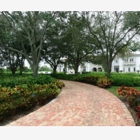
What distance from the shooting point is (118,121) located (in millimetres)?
4797

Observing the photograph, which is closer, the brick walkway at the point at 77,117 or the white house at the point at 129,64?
the brick walkway at the point at 77,117

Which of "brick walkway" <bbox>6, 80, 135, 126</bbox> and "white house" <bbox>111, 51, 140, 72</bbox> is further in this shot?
"white house" <bbox>111, 51, 140, 72</bbox>

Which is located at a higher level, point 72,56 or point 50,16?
point 50,16

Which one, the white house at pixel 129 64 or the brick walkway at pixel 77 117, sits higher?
the white house at pixel 129 64

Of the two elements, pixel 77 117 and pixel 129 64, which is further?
pixel 129 64

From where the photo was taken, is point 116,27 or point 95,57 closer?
point 116,27

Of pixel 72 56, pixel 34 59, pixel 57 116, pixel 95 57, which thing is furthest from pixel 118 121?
pixel 95 57

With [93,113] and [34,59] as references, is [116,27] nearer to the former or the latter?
[34,59]

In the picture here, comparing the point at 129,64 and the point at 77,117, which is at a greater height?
the point at 129,64

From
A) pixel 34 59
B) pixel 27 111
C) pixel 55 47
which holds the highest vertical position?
pixel 55 47

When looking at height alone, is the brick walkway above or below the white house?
below
